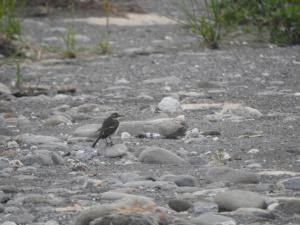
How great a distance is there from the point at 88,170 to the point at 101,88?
3.52 m

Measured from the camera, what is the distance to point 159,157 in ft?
16.5

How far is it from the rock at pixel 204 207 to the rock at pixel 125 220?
0.43 meters

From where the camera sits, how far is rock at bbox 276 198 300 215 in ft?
12.3

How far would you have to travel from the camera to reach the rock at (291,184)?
167 inches

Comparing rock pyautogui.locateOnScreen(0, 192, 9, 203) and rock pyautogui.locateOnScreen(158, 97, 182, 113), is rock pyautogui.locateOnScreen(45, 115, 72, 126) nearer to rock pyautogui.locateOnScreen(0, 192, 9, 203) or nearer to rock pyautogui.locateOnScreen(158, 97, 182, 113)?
rock pyautogui.locateOnScreen(158, 97, 182, 113)

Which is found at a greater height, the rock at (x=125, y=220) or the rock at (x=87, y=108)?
the rock at (x=125, y=220)

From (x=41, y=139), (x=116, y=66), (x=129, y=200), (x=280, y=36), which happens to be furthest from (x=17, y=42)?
(x=129, y=200)

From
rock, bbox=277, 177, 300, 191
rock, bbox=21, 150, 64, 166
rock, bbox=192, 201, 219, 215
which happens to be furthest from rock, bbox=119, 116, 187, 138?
rock, bbox=192, 201, 219, 215

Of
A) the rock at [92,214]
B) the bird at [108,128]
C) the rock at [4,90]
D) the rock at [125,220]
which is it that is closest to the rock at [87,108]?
the rock at [4,90]

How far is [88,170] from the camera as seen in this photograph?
16.1 feet

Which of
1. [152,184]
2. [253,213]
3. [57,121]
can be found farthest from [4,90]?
[253,213]

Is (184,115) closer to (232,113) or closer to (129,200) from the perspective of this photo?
(232,113)

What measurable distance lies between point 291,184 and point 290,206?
0.50m

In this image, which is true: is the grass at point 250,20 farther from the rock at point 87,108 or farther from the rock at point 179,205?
the rock at point 179,205
